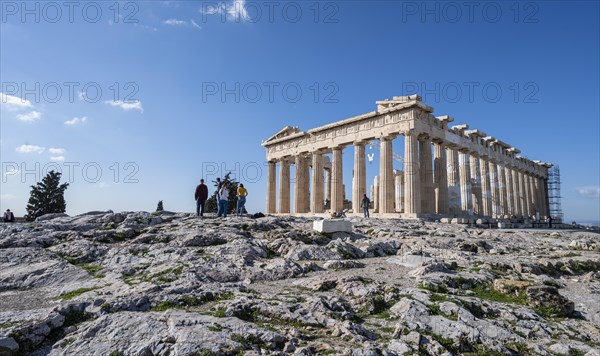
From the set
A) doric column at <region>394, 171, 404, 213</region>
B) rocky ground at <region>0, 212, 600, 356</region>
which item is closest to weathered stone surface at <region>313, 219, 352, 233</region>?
rocky ground at <region>0, 212, 600, 356</region>

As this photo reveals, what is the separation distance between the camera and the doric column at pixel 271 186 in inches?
1837

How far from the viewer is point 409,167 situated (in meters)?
30.8

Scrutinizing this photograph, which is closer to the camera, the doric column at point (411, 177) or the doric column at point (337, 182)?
the doric column at point (411, 177)

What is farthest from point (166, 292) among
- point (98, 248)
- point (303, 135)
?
point (303, 135)

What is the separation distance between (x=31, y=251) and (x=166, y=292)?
614 centimetres

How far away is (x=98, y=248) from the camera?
458 inches

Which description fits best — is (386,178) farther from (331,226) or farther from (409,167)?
(331,226)

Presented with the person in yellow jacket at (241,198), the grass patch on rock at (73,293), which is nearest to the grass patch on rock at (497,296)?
the grass patch on rock at (73,293)

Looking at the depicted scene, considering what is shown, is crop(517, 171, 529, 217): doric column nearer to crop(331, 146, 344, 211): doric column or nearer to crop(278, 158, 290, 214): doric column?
crop(331, 146, 344, 211): doric column

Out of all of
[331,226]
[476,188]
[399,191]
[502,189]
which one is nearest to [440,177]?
[399,191]

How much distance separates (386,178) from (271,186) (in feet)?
60.3

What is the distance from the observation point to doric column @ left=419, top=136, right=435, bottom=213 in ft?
108

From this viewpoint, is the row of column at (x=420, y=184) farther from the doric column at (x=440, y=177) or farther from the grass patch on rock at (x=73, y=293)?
the grass patch on rock at (x=73, y=293)

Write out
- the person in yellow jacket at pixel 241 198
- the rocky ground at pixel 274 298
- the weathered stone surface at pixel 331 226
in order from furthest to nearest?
the person in yellow jacket at pixel 241 198 < the weathered stone surface at pixel 331 226 < the rocky ground at pixel 274 298
